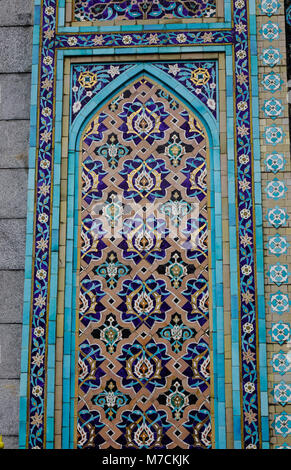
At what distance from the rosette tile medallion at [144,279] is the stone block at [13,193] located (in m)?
0.43

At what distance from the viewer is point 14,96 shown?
5.27m

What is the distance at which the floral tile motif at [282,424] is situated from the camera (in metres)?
4.65

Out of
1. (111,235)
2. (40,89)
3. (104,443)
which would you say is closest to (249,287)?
(111,235)

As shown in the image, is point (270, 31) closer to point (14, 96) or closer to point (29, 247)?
point (14, 96)

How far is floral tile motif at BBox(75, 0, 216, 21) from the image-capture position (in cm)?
535

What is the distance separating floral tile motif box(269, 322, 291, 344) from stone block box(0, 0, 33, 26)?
2.83 metres

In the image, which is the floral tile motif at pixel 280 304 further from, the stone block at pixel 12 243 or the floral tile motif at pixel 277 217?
the stone block at pixel 12 243

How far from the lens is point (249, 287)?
4852 mm

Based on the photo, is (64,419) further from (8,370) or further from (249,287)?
(249,287)

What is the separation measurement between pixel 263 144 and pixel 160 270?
3.73 feet

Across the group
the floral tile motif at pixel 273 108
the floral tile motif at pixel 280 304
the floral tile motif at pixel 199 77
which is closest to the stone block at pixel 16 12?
the floral tile motif at pixel 199 77

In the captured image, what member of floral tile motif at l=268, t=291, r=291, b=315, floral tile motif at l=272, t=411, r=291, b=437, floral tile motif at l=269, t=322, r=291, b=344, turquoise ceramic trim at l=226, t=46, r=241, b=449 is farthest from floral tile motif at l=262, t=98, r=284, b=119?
floral tile motif at l=272, t=411, r=291, b=437
